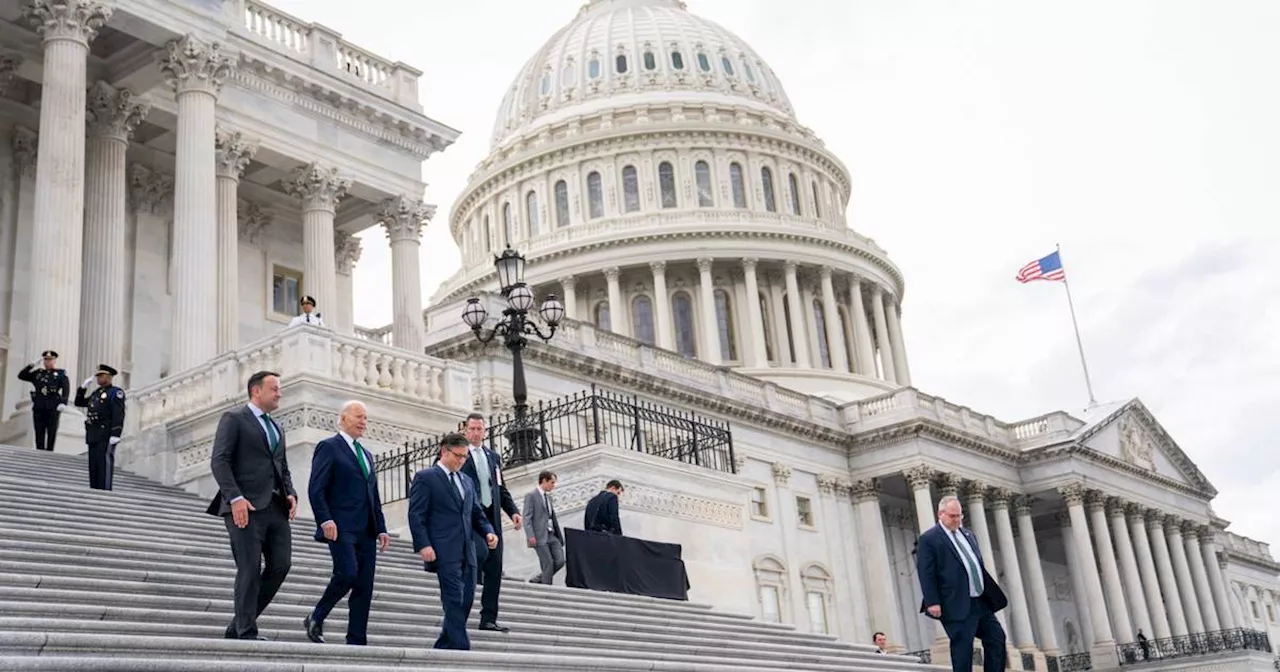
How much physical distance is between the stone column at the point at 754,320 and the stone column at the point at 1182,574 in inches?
877

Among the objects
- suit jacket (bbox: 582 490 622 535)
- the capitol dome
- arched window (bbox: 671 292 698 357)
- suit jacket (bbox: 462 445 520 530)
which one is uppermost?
the capitol dome

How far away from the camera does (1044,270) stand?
63.1m

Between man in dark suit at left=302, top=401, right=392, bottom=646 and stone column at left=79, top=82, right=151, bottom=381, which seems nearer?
man in dark suit at left=302, top=401, right=392, bottom=646

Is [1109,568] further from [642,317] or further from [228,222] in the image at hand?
[228,222]

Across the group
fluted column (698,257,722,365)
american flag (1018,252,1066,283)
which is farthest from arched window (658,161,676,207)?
american flag (1018,252,1066,283)

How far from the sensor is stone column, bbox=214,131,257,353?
29.6 metres

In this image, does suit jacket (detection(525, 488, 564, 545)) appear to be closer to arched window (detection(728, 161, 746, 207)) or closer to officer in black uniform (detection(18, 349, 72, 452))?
officer in black uniform (detection(18, 349, 72, 452))

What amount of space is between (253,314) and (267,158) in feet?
13.6

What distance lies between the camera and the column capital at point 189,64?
26859 mm

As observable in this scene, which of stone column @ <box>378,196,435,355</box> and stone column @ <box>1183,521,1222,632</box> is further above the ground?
stone column @ <box>378,196,435,355</box>

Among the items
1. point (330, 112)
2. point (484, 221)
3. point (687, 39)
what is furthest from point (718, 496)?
point (687, 39)

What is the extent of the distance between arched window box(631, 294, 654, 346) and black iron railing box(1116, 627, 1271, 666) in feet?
92.0

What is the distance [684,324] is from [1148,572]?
26.4m

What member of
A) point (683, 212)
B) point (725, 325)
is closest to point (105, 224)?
point (725, 325)
